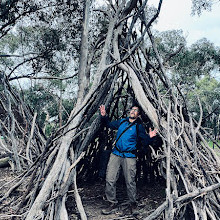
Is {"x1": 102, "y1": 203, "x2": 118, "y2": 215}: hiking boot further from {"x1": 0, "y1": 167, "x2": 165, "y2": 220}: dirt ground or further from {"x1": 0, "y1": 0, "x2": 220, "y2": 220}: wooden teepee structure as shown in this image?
{"x1": 0, "y1": 0, "x2": 220, "y2": 220}: wooden teepee structure

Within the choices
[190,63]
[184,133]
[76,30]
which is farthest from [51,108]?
[184,133]

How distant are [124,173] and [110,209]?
1.94ft

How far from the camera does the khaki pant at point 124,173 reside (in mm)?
A: 3629

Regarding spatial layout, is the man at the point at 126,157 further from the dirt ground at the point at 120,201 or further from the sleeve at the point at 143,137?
the dirt ground at the point at 120,201

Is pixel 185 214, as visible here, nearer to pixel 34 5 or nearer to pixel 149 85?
pixel 149 85

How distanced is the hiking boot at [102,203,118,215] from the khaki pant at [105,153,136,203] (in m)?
0.07

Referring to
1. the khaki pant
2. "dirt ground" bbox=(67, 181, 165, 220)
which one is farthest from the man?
"dirt ground" bbox=(67, 181, 165, 220)

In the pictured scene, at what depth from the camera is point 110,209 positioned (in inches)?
146

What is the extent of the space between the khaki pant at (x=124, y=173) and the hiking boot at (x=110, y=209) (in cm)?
7

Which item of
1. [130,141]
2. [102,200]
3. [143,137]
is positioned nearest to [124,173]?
[130,141]

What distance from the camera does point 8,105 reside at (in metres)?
4.41

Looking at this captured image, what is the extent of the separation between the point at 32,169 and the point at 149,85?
2142 mm

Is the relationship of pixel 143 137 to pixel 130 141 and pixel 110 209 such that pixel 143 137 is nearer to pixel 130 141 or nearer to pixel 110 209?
pixel 130 141

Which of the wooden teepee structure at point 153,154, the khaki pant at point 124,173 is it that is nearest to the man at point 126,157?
the khaki pant at point 124,173
